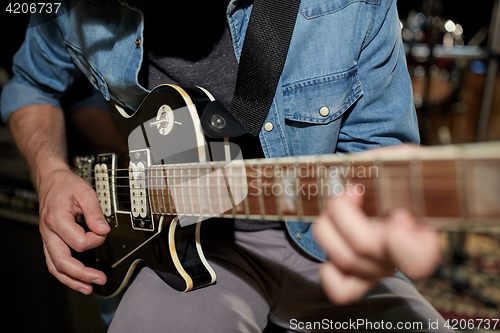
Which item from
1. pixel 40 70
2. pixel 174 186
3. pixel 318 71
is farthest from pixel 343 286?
pixel 40 70

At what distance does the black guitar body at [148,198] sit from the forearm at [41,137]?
168mm

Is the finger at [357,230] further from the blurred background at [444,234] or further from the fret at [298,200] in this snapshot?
the blurred background at [444,234]

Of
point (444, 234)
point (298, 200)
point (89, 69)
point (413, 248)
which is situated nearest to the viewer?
point (413, 248)

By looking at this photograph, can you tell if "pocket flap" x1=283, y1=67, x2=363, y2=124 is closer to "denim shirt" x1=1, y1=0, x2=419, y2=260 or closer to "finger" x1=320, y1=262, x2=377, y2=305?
"denim shirt" x1=1, y1=0, x2=419, y2=260

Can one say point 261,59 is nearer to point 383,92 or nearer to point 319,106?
point 319,106

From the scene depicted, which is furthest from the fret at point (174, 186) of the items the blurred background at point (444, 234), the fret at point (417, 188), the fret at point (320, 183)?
the blurred background at point (444, 234)

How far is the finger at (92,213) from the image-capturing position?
612 mm

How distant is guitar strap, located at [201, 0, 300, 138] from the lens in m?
0.59

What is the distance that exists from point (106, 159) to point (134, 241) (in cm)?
21

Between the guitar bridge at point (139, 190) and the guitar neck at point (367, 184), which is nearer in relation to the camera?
the guitar neck at point (367, 184)

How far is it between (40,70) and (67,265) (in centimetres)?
59

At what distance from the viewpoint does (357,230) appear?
0.30 meters

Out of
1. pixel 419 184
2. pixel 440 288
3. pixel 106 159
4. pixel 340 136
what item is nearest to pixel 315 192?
pixel 419 184

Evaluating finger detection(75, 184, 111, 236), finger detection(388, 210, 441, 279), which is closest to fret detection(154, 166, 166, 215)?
finger detection(75, 184, 111, 236)
